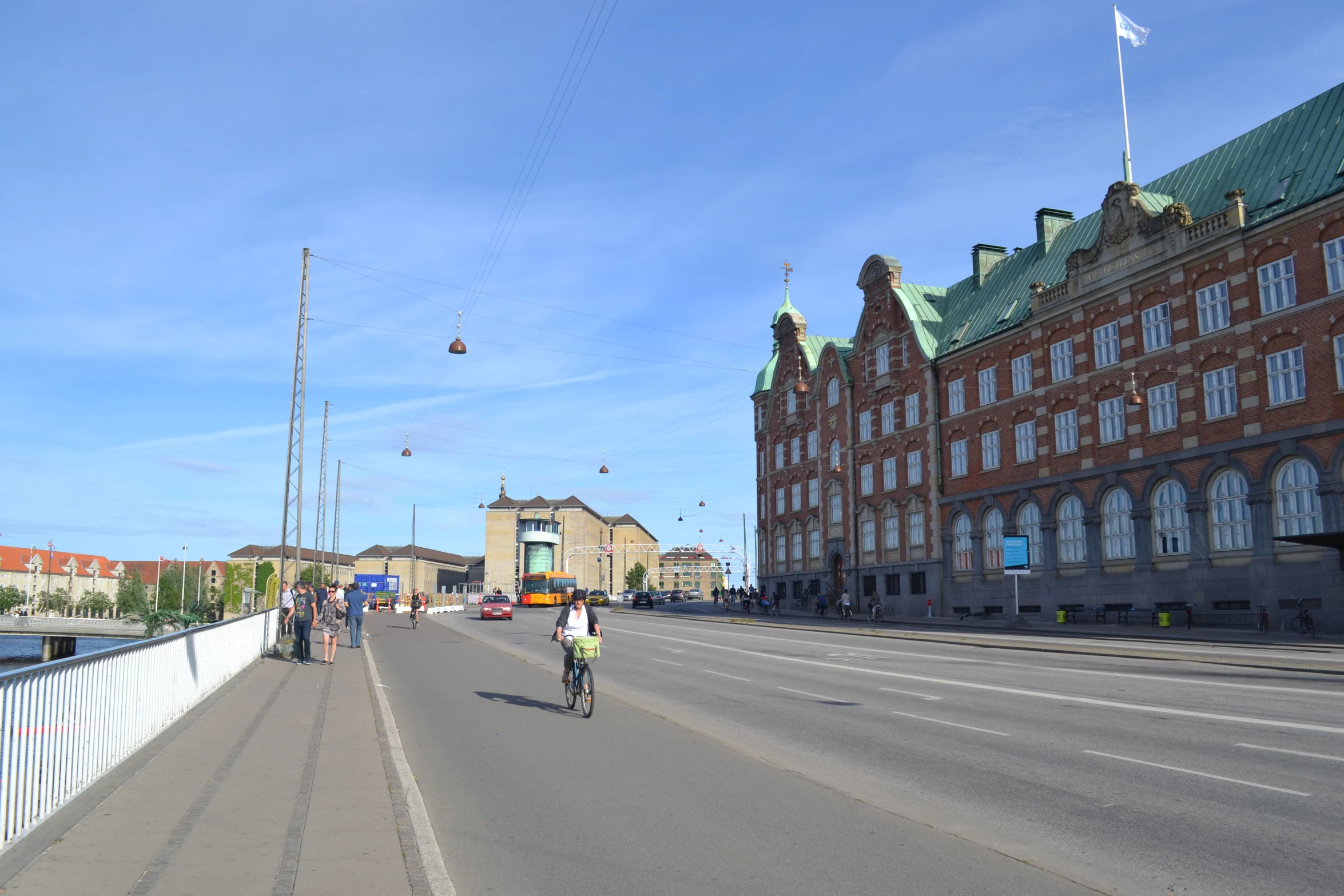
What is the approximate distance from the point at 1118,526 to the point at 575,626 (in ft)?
104

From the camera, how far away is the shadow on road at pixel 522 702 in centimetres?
1516

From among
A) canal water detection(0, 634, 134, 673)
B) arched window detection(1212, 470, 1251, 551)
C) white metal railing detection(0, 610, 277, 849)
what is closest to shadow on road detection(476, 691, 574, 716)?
white metal railing detection(0, 610, 277, 849)

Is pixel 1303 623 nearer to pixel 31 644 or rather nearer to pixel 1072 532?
pixel 1072 532

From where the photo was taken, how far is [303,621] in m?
23.3

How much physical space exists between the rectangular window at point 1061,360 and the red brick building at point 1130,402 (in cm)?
10

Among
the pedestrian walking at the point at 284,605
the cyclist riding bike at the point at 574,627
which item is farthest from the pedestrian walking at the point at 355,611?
the cyclist riding bike at the point at 574,627

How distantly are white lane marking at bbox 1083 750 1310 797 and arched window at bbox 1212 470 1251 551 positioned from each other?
28.3 m

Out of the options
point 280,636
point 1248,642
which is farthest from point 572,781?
point 1248,642

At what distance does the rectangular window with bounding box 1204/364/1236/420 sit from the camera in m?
35.2

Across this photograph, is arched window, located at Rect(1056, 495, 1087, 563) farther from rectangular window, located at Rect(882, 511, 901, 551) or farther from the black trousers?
the black trousers

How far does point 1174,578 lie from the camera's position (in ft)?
121

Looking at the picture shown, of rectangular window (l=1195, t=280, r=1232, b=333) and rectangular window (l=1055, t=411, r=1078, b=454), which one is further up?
rectangular window (l=1195, t=280, r=1232, b=333)

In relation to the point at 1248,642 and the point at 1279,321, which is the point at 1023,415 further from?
the point at 1248,642

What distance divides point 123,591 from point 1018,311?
12902 centimetres
